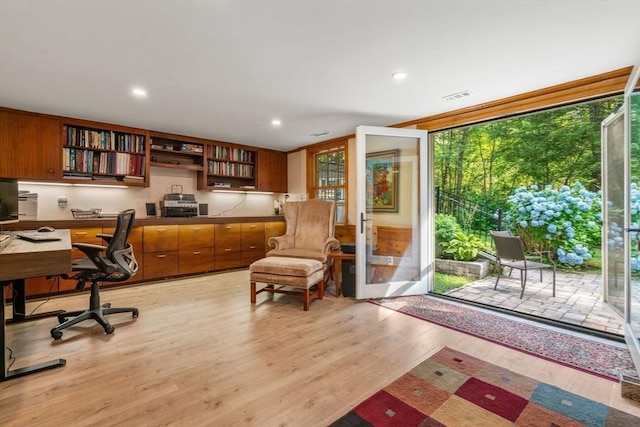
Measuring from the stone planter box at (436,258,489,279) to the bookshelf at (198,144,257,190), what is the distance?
3.59 meters

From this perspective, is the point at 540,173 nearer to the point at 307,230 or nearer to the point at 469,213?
the point at 469,213

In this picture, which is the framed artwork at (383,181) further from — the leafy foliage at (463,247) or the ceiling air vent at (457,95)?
the leafy foliage at (463,247)

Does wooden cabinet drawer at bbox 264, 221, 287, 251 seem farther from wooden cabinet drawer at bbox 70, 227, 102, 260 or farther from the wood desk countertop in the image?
the wood desk countertop

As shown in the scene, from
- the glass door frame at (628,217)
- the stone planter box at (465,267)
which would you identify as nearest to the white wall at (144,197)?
the stone planter box at (465,267)

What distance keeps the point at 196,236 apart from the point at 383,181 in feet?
9.43

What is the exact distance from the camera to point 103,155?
13.4 ft

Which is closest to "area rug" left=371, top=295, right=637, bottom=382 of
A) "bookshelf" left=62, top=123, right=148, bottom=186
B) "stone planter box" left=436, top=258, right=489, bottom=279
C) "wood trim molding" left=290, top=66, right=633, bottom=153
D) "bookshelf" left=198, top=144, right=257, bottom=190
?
"stone planter box" left=436, top=258, right=489, bottom=279

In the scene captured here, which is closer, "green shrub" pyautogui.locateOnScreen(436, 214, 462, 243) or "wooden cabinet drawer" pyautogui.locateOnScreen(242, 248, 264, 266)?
"wooden cabinet drawer" pyautogui.locateOnScreen(242, 248, 264, 266)

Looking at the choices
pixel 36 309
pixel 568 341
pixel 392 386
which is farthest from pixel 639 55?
pixel 36 309

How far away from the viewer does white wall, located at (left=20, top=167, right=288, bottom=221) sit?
13.0ft

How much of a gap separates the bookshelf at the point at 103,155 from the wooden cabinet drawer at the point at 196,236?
2.86 ft

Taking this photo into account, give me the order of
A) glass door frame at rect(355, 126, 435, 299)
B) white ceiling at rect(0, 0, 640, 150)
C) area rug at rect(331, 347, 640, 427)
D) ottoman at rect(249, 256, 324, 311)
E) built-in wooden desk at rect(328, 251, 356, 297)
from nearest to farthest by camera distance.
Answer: area rug at rect(331, 347, 640, 427) → white ceiling at rect(0, 0, 640, 150) → ottoman at rect(249, 256, 324, 311) → glass door frame at rect(355, 126, 435, 299) → built-in wooden desk at rect(328, 251, 356, 297)

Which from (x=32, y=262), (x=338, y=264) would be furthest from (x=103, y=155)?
(x=338, y=264)

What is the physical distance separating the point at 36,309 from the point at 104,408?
7.69 ft
